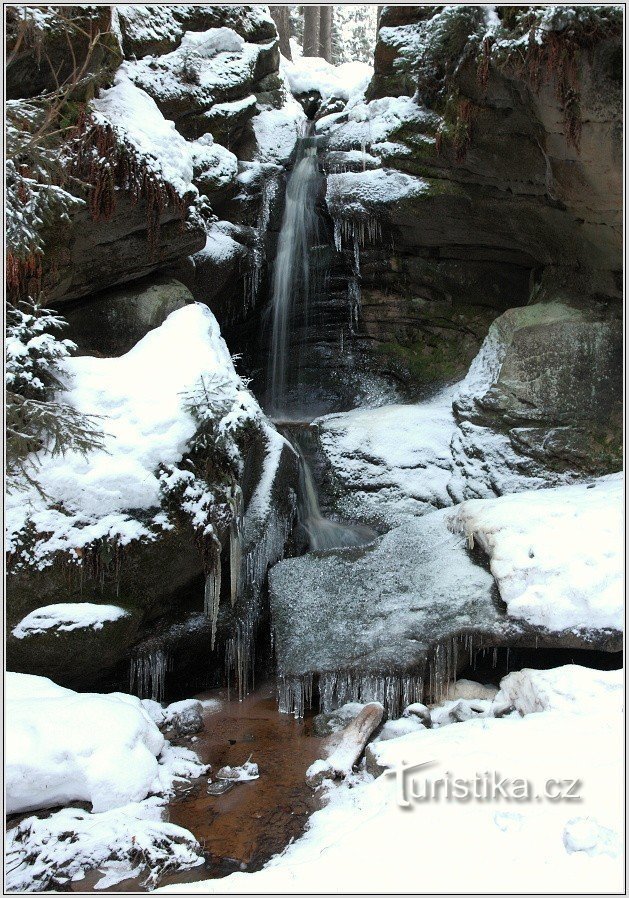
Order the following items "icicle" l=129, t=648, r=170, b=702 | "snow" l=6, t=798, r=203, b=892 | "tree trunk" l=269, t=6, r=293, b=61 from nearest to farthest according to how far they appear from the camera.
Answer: "snow" l=6, t=798, r=203, b=892 → "icicle" l=129, t=648, r=170, b=702 → "tree trunk" l=269, t=6, r=293, b=61

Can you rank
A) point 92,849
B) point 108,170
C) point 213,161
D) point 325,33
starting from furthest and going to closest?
1. point 325,33
2. point 213,161
3. point 108,170
4. point 92,849

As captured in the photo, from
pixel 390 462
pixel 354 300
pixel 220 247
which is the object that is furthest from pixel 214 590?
pixel 354 300

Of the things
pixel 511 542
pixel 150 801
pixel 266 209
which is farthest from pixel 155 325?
pixel 150 801

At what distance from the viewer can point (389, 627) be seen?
6.99 m

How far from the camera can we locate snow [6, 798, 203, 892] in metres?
4.25

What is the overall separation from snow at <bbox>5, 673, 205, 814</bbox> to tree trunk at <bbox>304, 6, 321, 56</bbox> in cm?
2161

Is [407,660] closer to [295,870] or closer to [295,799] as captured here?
[295,799]

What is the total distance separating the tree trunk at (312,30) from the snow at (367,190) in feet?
37.2

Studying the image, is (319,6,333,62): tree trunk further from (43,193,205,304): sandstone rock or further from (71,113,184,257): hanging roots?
(71,113,184,257): hanging roots

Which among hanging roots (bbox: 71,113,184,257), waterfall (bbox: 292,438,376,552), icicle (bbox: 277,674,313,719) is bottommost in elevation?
icicle (bbox: 277,674,313,719)

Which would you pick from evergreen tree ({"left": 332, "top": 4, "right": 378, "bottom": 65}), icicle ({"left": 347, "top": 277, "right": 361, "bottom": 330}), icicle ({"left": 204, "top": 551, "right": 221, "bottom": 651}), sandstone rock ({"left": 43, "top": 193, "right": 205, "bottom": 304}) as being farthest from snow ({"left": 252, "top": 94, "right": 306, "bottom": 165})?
evergreen tree ({"left": 332, "top": 4, "right": 378, "bottom": 65})

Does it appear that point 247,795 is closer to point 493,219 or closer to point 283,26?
point 493,219

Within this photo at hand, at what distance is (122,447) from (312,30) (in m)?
19.8

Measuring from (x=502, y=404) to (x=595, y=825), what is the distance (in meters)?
7.02
